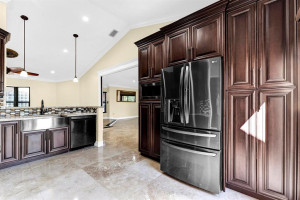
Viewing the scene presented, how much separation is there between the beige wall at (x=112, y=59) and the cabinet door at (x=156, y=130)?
1777mm

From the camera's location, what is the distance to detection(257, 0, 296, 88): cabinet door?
1.47m

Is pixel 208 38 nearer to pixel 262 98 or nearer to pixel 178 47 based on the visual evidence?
pixel 178 47

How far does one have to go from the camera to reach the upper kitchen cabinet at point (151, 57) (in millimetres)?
2643

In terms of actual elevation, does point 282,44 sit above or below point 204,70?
above

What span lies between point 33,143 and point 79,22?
3.11m

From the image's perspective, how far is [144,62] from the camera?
296 cm

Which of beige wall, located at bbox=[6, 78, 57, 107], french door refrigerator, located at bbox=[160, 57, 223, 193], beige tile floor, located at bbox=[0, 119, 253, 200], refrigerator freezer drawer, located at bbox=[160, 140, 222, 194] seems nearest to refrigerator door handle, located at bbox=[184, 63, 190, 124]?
french door refrigerator, located at bbox=[160, 57, 223, 193]

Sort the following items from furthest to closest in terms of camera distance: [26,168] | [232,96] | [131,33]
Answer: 1. [131,33]
2. [26,168]
3. [232,96]

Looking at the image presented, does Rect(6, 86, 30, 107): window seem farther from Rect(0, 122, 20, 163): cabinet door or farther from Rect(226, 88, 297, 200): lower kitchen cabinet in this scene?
Rect(226, 88, 297, 200): lower kitchen cabinet

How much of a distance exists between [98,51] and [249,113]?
15.3ft

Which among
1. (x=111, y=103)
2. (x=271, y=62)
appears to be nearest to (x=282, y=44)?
(x=271, y=62)

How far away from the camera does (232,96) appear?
1834 mm

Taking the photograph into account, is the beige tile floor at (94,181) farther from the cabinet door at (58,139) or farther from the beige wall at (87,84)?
the beige wall at (87,84)

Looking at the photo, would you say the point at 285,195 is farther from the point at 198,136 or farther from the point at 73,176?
the point at 73,176
